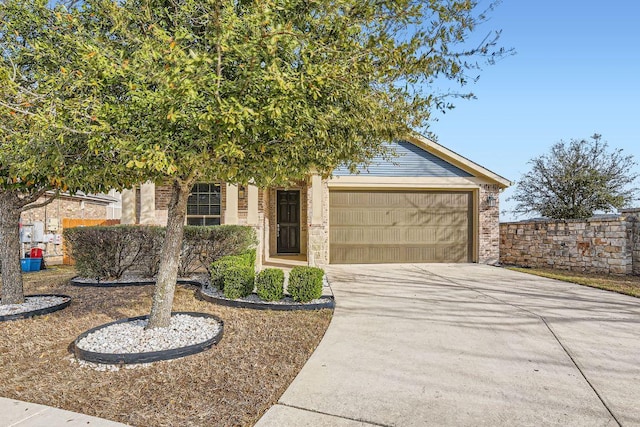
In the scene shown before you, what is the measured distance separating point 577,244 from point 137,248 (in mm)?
11539

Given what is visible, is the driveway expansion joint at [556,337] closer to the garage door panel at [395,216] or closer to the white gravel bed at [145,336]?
the garage door panel at [395,216]

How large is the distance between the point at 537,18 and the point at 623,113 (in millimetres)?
6640

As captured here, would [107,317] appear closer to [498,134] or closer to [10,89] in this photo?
[10,89]

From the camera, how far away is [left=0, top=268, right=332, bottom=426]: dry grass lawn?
2.64 m

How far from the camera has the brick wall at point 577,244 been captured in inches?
363

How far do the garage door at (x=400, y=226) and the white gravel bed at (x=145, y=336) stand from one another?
710 centimetres

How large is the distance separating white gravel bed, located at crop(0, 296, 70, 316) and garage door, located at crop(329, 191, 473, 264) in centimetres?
716

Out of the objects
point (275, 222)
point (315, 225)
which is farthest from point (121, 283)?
point (275, 222)

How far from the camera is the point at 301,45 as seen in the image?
307cm

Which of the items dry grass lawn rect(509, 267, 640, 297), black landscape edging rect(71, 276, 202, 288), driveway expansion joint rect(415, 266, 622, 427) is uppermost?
black landscape edging rect(71, 276, 202, 288)

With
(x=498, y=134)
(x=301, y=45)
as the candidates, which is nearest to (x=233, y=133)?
(x=301, y=45)

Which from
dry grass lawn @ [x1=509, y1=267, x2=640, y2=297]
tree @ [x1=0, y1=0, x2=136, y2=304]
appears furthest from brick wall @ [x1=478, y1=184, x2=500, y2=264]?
tree @ [x1=0, y1=0, x2=136, y2=304]

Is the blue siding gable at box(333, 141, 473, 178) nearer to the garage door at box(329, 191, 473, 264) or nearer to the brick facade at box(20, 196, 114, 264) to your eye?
the garage door at box(329, 191, 473, 264)

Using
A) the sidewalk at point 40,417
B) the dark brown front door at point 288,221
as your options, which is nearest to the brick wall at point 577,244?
the dark brown front door at point 288,221
